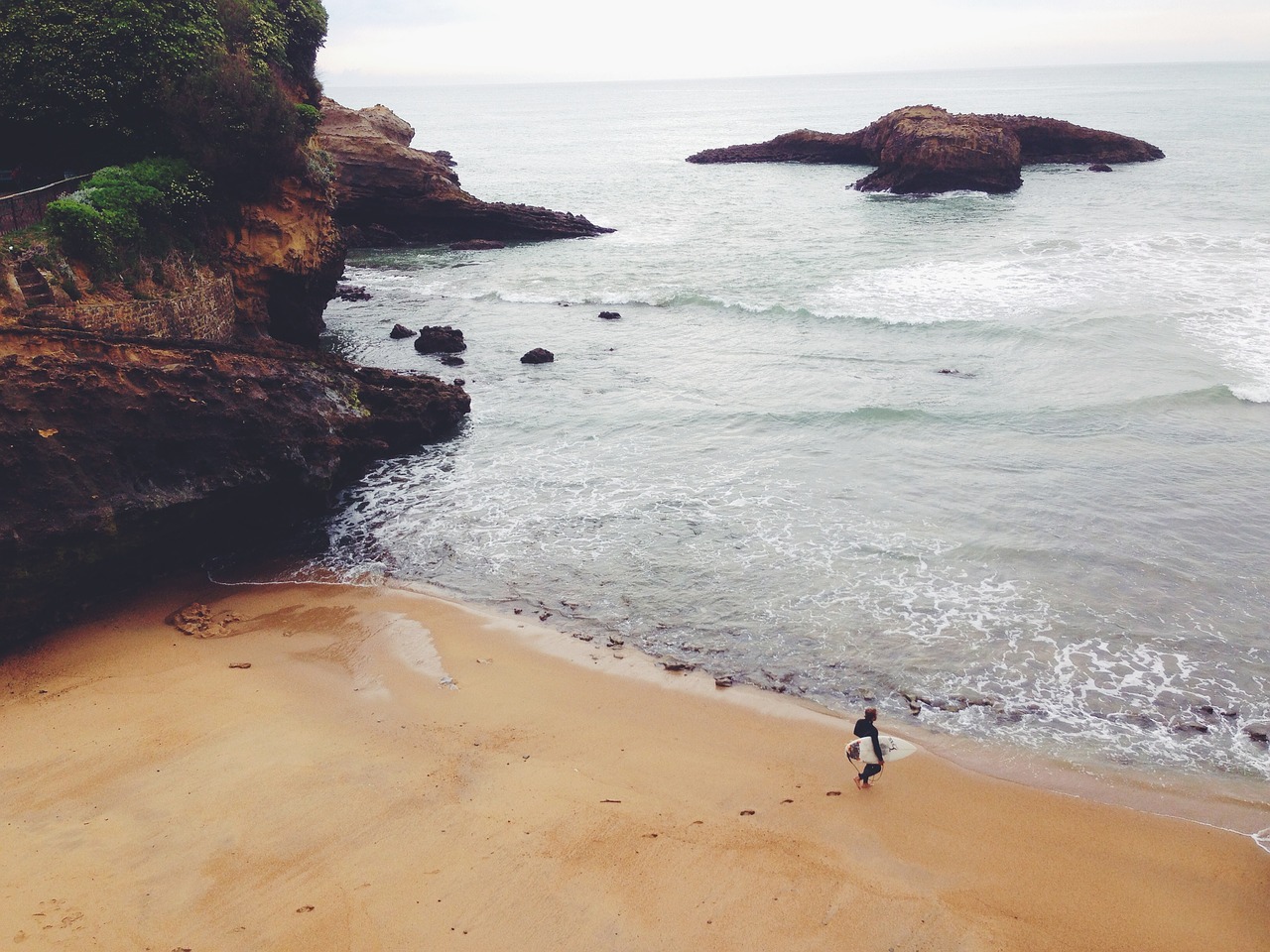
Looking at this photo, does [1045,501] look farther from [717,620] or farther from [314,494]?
[314,494]

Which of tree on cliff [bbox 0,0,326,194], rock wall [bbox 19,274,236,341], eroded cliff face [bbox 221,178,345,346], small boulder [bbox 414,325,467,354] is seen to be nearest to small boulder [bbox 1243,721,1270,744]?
rock wall [bbox 19,274,236,341]

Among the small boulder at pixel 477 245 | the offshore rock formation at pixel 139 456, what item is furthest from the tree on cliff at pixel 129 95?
the small boulder at pixel 477 245

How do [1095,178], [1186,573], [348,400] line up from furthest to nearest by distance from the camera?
1. [1095,178]
2. [348,400]
3. [1186,573]

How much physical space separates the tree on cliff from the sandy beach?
12.1 meters

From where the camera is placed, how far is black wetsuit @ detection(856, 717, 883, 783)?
8992 millimetres

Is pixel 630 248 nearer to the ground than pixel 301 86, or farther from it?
nearer to the ground

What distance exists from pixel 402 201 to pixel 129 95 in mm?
24197

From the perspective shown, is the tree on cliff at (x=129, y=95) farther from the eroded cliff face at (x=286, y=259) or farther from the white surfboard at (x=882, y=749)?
the white surfboard at (x=882, y=749)

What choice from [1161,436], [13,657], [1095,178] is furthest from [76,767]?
[1095,178]

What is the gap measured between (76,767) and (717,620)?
7.86 metres

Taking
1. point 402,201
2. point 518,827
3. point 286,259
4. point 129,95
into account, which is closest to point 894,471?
point 518,827

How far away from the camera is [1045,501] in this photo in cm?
1547

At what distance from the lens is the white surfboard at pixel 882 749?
9.06m

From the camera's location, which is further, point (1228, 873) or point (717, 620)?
point (717, 620)
